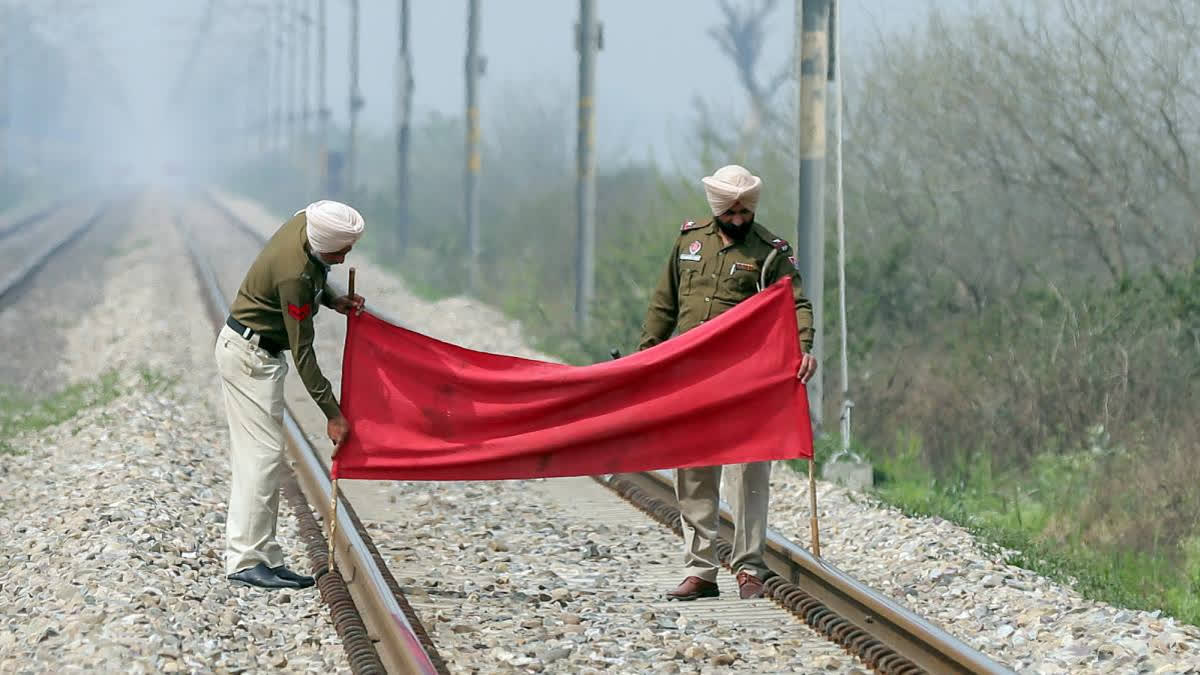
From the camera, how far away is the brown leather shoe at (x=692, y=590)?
8188 mm

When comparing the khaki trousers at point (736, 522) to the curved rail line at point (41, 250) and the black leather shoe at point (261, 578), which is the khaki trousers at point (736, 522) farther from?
the curved rail line at point (41, 250)

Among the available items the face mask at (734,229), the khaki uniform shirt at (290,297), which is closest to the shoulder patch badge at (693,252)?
the face mask at (734,229)

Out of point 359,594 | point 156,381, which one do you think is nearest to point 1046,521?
point 359,594

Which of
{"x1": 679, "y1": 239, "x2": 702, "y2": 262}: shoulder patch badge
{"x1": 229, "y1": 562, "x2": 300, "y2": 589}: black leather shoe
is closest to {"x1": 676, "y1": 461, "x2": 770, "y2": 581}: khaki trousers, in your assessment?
{"x1": 679, "y1": 239, "x2": 702, "y2": 262}: shoulder patch badge

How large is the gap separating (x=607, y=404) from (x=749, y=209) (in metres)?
1.32

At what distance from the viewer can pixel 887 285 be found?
15.9m

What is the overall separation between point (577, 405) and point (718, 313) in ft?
2.84

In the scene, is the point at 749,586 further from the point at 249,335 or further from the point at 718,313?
the point at 249,335

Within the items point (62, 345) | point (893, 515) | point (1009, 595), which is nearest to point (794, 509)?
point (893, 515)

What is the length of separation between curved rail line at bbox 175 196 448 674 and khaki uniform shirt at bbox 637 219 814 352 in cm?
184

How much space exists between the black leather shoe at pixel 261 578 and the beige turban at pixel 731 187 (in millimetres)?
2781

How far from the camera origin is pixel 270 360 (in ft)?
26.1

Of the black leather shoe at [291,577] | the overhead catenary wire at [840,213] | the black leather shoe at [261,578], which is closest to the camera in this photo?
the black leather shoe at [261,578]

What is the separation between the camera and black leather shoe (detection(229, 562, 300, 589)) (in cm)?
805
